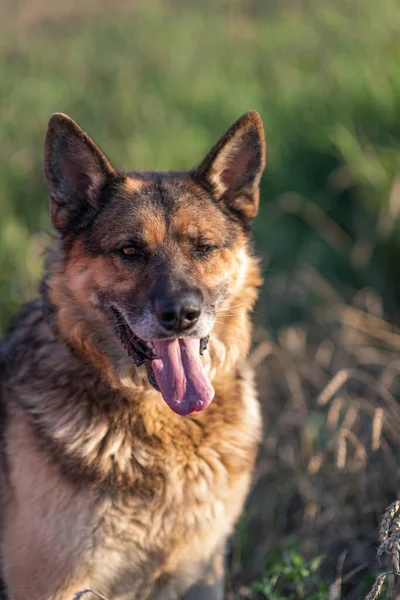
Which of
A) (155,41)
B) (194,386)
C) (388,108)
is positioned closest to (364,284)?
(388,108)

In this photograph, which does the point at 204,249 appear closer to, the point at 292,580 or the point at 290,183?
the point at 292,580

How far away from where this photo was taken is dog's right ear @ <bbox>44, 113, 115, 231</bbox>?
2.68 metres

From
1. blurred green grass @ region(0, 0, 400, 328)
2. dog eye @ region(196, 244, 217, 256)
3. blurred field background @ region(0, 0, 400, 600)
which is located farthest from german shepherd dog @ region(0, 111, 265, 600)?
blurred green grass @ region(0, 0, 400, 328)

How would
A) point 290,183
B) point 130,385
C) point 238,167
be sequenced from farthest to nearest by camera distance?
point 290,183 < point 238,167 < point 130,385

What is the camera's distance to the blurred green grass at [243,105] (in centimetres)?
551

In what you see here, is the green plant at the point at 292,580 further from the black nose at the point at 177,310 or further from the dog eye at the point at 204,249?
the dog eye at the point at 204,249

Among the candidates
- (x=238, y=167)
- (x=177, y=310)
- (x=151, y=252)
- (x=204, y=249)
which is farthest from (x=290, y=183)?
(x=177, y=310)

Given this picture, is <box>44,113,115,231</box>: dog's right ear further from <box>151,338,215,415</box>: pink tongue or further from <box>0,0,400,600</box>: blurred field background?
<box>151,338,215,415</box>: pink tongue

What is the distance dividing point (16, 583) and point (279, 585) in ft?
4.31

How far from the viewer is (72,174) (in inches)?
110

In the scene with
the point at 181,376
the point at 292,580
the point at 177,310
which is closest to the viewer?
the point at 177,310

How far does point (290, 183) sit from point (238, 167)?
345 centimetres

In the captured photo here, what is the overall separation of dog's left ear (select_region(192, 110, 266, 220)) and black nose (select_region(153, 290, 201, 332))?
64 centimetres

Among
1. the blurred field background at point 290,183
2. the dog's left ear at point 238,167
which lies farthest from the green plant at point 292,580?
the dog's left ear at point 238,167
